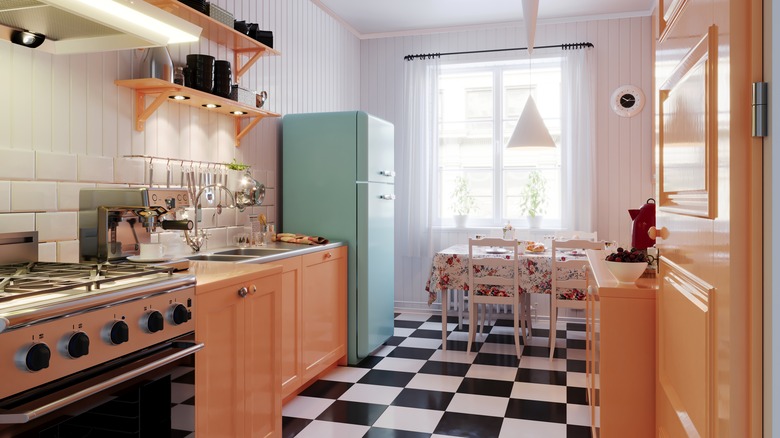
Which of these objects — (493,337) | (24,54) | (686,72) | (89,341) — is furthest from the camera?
(493,337)

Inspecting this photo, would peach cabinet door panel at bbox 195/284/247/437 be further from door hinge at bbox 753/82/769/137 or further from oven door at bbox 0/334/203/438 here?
door hinge at bbox 753/82/769/137

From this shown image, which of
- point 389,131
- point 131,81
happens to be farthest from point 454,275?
point 131,81

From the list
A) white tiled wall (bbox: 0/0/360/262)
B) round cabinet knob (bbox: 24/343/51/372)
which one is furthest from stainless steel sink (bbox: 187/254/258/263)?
round cabinet knob (bbox: 24/343/51/372)

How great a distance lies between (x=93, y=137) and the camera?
2592 mm

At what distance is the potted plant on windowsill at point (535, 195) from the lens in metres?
5.55

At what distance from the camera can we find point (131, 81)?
106 inches

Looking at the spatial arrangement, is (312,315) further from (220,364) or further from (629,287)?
(629,287)

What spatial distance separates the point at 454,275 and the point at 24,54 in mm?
3085

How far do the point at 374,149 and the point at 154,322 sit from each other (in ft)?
8.57

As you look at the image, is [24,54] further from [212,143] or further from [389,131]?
[389,131]

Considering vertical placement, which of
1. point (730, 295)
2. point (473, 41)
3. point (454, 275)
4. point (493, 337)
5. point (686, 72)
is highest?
point (473, 41)

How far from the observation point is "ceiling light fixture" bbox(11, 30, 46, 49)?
2.13 meters

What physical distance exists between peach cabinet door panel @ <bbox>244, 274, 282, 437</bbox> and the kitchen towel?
123 cm

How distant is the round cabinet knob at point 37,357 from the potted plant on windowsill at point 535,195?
184 inches
